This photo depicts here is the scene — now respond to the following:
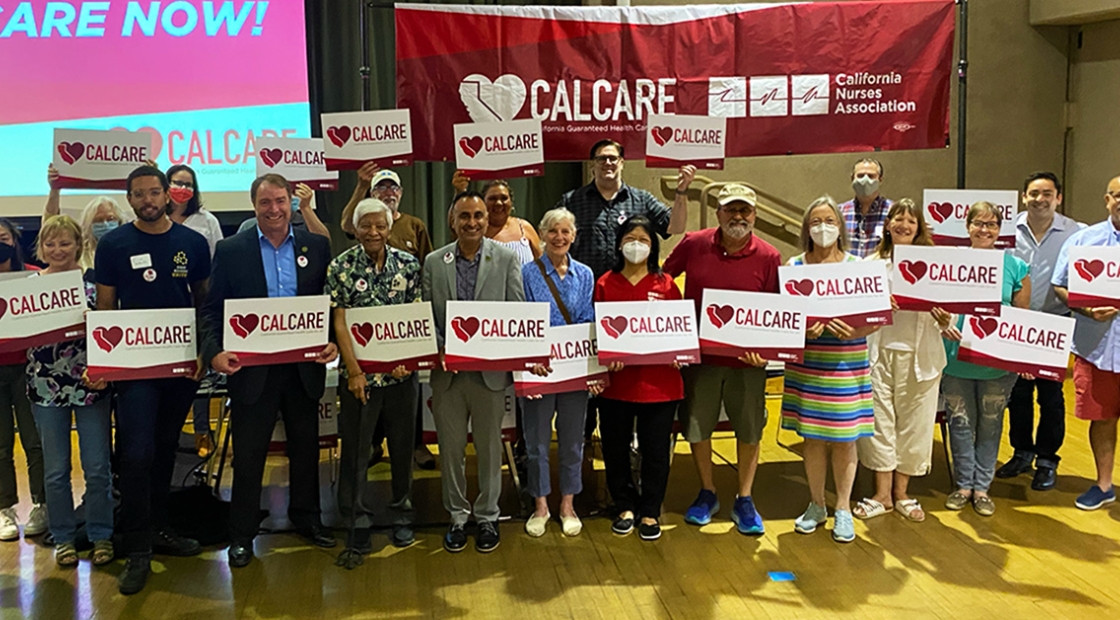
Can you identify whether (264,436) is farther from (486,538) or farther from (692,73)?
(692,73)

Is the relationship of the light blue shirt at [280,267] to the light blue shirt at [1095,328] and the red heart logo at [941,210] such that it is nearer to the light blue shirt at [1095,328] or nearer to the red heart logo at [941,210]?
the light blue shirt at [1095,328]

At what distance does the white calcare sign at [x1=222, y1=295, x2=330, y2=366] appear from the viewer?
349 cm

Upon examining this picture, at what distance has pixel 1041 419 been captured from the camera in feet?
15.6

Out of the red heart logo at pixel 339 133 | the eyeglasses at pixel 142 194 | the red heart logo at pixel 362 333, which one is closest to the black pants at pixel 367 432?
the red heart logo at pixel 362 333

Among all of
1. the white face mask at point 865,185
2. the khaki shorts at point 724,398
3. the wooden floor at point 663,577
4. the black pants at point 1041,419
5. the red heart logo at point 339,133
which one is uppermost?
the red heart logo at point 339,133

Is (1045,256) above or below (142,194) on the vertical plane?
below

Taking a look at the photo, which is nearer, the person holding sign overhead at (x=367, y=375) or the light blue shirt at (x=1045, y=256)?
the person holding sign overhead at (x=367, y=375)

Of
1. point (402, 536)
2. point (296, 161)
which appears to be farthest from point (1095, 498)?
point (296, 161)

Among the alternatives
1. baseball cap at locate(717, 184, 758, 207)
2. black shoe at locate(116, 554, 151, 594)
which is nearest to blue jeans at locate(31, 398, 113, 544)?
black shoe at locate(116, 554, 151, 594)

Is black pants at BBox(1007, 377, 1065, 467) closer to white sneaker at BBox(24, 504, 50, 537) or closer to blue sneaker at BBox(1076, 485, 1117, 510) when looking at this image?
blue sneaker at BBox(1076, 485, 1117, 510)

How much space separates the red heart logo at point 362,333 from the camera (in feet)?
11.8

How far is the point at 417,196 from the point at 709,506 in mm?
3834

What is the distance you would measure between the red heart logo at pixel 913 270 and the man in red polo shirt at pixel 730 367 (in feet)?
1.84

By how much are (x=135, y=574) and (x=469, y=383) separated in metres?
1.53
